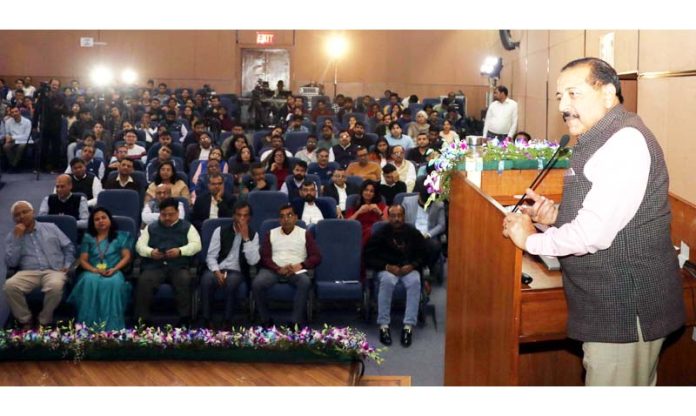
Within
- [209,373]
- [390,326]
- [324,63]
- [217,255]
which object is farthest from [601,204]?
[324,63]

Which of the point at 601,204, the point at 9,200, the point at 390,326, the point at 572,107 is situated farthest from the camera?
the point at 9,200

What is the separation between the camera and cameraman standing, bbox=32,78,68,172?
10719mm

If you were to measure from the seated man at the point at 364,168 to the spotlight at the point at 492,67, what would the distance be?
6.18 metres

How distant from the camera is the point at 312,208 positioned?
663cm

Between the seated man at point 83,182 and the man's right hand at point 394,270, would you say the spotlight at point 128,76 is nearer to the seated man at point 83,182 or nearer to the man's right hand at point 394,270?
the seated man at point 83,182

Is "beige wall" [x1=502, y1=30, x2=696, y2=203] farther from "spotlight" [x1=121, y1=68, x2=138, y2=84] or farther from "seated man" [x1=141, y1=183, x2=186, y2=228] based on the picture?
"spotlight" [x1=121, y1=68, x2=138, y2=84]

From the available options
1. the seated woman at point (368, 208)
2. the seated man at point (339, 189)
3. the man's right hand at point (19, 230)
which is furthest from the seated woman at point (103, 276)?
the seated man at point (339, 189)

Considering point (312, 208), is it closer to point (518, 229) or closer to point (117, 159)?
point (117, 159)

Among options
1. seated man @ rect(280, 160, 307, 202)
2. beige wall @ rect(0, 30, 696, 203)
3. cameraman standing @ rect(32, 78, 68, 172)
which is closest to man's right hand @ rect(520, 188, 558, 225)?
seated man @ rect(280, 160, 307, 202)

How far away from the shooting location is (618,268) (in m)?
A: 2.19

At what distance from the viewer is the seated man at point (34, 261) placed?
17.6 ft

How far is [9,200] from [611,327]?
8223 millimetres
